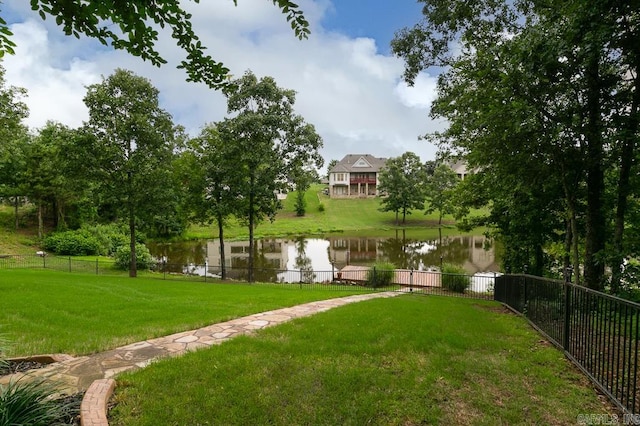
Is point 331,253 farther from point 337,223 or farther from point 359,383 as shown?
point 359,383

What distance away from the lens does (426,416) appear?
3.24 meters

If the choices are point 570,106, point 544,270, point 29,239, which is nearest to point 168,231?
point 29,239

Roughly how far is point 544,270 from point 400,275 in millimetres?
6536

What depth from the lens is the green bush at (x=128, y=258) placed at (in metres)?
19.8

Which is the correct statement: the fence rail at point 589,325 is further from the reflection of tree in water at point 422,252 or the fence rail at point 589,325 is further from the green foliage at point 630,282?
the reflection of tree in water at point 422,252

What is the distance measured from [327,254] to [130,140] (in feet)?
59.3

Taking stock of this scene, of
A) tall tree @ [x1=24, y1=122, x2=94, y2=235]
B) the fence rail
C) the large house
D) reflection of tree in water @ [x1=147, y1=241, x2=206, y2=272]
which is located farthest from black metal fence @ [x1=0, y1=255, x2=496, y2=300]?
the large house

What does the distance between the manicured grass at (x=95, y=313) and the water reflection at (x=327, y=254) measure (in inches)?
395

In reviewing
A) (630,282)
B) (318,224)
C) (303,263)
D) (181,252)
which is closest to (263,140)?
(303,263)

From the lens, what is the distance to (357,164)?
221ft

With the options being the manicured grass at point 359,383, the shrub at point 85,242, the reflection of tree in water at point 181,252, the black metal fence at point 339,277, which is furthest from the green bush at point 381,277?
the shrub at point 85,242

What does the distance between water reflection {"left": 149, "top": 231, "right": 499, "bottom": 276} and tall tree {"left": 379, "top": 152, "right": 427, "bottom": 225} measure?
11034mm

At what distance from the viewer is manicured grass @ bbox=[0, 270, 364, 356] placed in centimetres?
518

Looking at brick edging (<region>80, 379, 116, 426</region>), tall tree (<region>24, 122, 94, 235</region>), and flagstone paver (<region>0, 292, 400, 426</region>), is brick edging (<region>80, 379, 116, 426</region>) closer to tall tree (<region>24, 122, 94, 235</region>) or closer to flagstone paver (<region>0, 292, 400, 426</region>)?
flagstone paver (<region>0, 292, 400, 426</region>)
